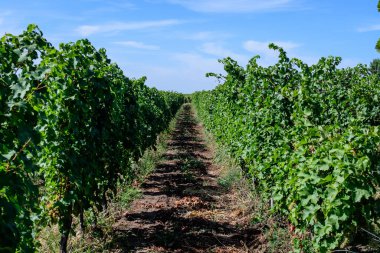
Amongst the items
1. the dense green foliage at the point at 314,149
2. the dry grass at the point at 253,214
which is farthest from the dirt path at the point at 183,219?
the dense green foliage at the point at 314,149

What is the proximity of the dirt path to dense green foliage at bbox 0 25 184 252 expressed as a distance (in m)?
1.07

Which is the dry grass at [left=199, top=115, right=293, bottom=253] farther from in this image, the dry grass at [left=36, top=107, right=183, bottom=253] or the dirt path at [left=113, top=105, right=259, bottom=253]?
the dry grass at [left=36, top=107, right=183, bottom=253]

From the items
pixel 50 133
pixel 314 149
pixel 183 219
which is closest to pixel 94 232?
pixel 183 219

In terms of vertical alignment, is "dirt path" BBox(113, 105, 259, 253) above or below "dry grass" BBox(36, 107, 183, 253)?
below

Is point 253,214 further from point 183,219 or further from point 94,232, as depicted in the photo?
point 94,232

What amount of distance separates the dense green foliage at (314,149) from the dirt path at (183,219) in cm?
103

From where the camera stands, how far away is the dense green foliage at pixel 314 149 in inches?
141

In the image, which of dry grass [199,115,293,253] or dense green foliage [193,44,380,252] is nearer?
dense green foliage [193,44,380,252]

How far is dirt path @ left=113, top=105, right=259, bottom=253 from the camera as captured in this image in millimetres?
6082

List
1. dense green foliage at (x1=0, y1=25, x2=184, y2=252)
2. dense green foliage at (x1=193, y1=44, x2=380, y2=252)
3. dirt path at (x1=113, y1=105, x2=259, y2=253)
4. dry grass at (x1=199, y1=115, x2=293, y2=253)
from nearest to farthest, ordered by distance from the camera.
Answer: dense green foliage at (x1=0, y1=25, x2=184, y2=252) → dense green foliage at (x1=193, y1=44, x2=380, y2=252) → dry grass at (x1=199, y1=115, x2=293, y2=253) → dirt path at (x1=113, y1=105, x2=259, y2=253)

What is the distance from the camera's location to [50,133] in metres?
4.26

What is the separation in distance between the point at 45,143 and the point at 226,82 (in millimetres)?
7397

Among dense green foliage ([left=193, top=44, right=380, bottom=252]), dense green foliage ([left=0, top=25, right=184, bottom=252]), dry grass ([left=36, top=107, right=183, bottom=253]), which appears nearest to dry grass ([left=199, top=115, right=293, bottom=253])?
dense green foliage ([left=193, top=44, right=380, bottom=252])

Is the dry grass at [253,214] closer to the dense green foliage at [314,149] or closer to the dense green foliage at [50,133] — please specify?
the dense green foliage at [314,149]
